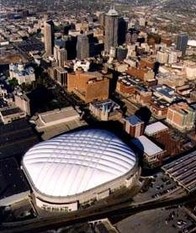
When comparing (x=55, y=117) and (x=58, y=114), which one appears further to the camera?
(x=58, y=114)

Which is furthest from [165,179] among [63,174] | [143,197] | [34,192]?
[34,192]

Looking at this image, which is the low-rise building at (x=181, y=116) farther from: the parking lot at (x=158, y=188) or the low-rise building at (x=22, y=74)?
the low-rise building at (x=22, y=74)

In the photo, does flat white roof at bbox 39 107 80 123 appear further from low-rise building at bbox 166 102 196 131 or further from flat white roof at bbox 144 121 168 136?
low-rise building at bbox 166 102 196 131

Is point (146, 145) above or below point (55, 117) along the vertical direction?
below

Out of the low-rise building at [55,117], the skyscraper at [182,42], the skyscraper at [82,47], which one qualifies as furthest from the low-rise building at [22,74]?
the skyscraper at [182,42]

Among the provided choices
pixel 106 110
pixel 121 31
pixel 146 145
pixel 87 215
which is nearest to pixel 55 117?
pixel 106 110

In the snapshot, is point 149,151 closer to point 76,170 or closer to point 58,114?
point 76,170
